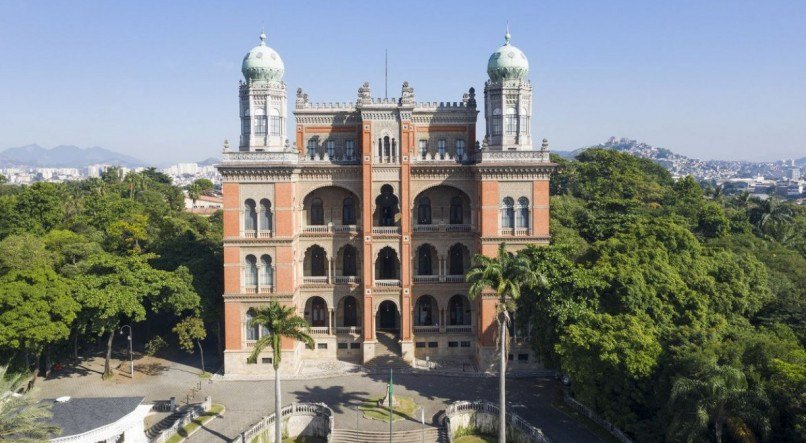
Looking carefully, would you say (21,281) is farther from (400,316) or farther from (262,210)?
(400,316)

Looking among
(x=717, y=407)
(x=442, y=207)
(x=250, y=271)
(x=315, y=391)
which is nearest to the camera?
(x=717, y=407)

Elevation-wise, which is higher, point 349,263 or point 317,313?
point 349,263

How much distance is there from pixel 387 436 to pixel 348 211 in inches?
915

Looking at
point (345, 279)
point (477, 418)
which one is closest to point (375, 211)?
point (345, 279)

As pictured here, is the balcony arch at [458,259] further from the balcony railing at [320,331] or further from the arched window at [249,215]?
the arched window at [249,215]

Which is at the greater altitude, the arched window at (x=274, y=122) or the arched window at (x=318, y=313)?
the arched window at (x=274, y=122)

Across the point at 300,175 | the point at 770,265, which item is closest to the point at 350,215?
the point at 300,175

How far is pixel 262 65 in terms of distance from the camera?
52.9 metres

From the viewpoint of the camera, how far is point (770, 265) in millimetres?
55094

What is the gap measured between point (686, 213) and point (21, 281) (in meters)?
72.4

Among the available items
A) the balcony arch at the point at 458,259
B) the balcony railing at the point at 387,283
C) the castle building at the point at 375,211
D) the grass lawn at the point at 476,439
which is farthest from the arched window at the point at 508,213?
the grass lawn at the point at 476,439

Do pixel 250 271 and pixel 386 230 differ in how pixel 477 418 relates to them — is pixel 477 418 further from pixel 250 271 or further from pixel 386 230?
pixel 250 271

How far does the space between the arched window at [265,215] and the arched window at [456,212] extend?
1734 centimetres

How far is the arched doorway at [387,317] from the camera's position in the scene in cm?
5909
